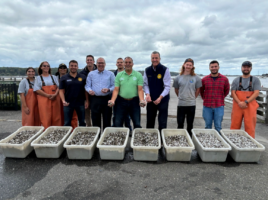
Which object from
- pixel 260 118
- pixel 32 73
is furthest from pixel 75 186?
pixel 260 118

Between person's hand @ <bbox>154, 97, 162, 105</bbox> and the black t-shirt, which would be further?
the black t-shirt

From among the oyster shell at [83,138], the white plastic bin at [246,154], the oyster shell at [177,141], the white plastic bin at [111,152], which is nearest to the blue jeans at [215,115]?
the oyster shell at [177,141]

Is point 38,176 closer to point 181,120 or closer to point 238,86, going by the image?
point 181,120

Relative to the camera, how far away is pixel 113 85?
13.9 feet

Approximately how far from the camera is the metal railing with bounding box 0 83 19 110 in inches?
314

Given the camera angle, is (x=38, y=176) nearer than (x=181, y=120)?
Yes

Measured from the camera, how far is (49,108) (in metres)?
4.32

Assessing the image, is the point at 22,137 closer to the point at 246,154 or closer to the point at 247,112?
the point at 246,154

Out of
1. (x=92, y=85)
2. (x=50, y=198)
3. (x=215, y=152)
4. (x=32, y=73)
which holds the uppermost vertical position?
(x=32, y=73)

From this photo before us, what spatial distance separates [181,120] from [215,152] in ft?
3.87

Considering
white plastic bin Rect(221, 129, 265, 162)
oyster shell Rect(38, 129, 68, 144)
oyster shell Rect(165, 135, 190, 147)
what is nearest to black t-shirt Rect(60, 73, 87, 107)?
oyster shell Rect(38, 129, 68, 144)

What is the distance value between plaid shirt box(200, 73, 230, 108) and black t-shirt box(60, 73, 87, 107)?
9.52 feet

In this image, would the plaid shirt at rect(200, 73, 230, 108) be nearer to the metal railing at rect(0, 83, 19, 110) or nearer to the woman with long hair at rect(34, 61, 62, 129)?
the woman with long hair at rect(34, 61, 62, 129)

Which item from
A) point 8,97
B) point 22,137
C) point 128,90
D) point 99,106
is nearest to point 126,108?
point 128,90
